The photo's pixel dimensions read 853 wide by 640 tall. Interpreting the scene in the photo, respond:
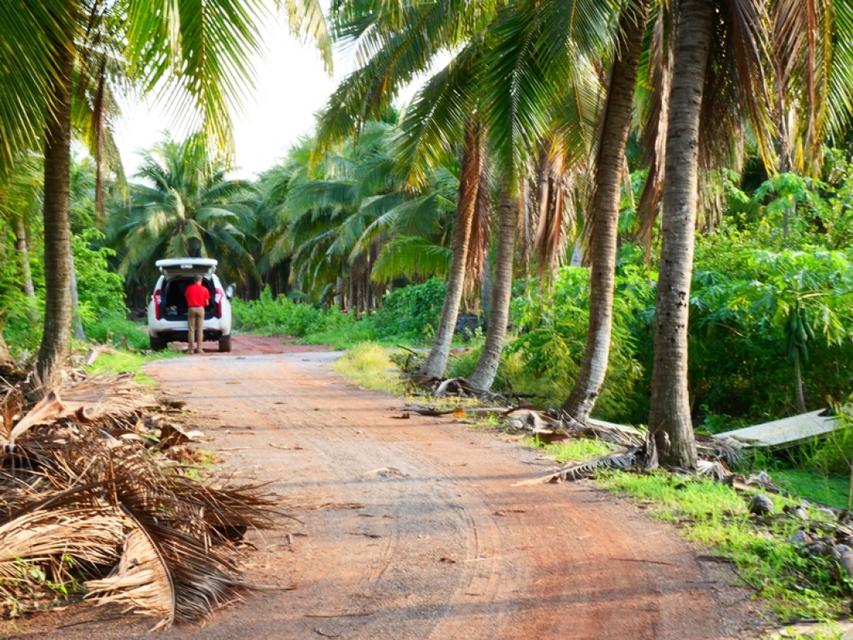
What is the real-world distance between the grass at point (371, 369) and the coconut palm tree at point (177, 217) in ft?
89.6

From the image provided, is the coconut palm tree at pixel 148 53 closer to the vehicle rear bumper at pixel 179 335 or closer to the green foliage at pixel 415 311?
the vehicle rear bumper at pixel 179 335

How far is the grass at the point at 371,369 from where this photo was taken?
46.0 ft

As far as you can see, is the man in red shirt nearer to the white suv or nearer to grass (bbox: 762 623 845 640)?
the white suv

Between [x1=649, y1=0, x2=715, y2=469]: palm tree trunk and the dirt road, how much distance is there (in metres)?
1.14

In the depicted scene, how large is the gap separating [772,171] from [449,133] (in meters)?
5.65

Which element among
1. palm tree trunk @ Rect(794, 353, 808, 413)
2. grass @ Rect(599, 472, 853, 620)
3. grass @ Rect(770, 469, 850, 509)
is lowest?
grass @ Rect(770, 469, 850, 509)

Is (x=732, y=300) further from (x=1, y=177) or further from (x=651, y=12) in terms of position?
(x=1, y=177)

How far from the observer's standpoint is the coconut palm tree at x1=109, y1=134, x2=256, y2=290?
45.3 m

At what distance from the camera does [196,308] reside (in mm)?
20359

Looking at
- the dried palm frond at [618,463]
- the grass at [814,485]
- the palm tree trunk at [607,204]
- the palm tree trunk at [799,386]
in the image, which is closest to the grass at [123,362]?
the palm tree trunk at [607,204]

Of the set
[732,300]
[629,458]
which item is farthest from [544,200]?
[629,458]

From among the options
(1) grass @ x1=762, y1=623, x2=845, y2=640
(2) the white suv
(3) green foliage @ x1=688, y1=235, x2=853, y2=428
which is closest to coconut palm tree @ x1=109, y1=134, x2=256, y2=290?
(2) the white suv

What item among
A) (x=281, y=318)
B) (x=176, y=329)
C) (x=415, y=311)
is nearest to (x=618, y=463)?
(x=176, y=329)

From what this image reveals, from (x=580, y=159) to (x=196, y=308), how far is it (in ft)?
37.0
